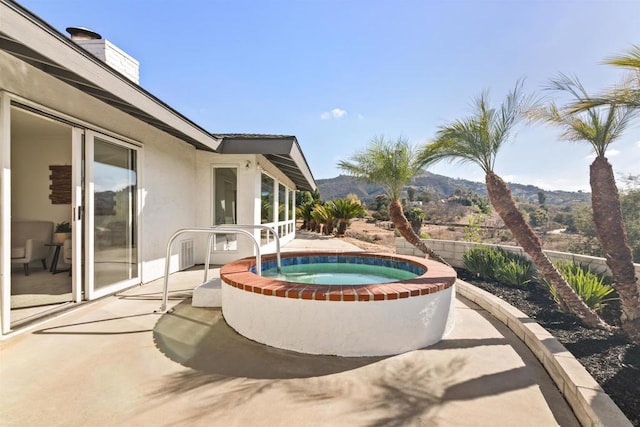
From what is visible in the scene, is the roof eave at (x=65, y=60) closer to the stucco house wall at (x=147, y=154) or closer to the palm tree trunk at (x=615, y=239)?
the stucco house wall at (x=147, y=154)

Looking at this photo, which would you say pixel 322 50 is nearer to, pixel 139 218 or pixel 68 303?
pixel 139 218

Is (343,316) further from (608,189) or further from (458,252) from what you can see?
(458,252)

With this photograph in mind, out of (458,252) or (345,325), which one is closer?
(345,325)

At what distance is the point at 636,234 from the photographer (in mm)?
6922

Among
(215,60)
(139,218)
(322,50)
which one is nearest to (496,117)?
(322,50)

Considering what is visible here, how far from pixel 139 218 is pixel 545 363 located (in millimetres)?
6227

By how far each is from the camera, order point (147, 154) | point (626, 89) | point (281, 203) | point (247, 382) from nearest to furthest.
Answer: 1. point (247, 382)
2. point (626, 89)
3. point (147, 154)
4. point (281, 203)

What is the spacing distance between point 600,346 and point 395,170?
19.2 ft

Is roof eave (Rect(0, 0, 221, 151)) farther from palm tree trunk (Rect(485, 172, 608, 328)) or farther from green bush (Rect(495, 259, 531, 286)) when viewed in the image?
green bush (Rect(495, 259, 531, 286))

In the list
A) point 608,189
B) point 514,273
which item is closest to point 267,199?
point 514,273

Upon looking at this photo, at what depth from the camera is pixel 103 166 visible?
15.2ft

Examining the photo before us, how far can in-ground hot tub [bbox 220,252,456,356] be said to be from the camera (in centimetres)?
282

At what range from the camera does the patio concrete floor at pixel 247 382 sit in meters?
1.94

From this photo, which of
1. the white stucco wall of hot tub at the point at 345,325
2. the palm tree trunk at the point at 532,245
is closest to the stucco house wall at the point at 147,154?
the white stucco wall of hot tub at the point at 345,325
